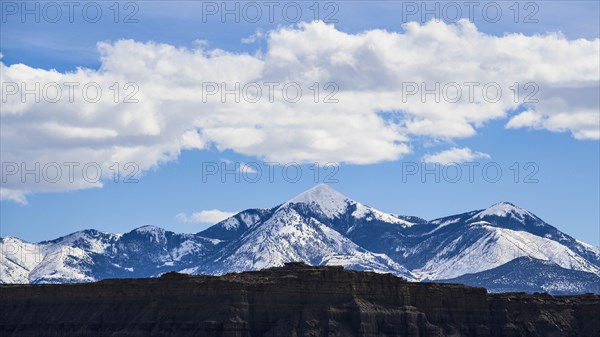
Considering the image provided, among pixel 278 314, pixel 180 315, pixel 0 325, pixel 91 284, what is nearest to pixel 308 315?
pixel 278 314

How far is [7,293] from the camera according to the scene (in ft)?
653

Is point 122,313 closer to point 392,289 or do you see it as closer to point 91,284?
point 91,284

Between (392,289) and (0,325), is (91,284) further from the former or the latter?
(392,289)

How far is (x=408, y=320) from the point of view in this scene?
190 m

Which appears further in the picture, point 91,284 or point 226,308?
point 91,284

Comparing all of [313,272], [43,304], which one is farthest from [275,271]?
[43,304]

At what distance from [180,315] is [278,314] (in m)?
11.4

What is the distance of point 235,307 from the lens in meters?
178

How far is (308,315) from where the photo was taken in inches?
7072

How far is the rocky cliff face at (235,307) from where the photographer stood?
178 m

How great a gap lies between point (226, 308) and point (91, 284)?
22.1 m

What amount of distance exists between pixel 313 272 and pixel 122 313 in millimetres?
23361

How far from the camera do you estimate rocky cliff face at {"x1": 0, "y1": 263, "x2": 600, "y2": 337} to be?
178m

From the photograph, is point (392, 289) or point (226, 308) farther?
point (392, 289)
